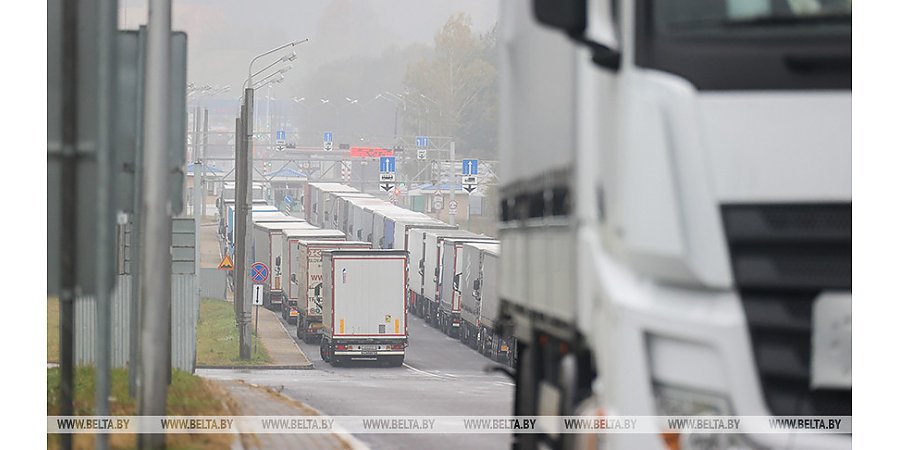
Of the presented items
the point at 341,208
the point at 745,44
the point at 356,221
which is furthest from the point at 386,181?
the point at 745,44

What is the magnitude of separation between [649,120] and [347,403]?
12443 mm

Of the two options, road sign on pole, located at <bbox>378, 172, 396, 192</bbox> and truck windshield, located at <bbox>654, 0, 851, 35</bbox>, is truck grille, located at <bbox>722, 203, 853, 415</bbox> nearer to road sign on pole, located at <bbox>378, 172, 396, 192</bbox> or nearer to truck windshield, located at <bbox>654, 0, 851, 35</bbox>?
truck windshield, located at <bbox>654, 0, 851, 35</bbox>

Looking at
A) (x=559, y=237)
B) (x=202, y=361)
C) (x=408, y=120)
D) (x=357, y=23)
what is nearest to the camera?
(x=559, y=237)

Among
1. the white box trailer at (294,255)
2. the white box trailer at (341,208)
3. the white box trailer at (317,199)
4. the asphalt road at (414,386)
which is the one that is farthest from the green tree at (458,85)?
the white box trailer at (294,255)

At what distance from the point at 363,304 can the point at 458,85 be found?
16082mm

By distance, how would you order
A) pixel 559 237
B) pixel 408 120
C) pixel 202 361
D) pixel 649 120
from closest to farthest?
pixel 649 120
pixel 559 237
pixel 408 120
pixel 202 361

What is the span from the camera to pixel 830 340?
560 centimetres

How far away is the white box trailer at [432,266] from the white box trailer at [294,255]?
2.19 meters

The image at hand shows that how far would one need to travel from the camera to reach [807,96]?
571 cm

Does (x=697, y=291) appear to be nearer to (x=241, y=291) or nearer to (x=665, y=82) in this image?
(x=665, y=82)

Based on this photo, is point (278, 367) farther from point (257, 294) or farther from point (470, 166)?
point (470, 166)

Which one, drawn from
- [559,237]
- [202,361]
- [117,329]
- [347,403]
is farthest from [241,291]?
[559,237]

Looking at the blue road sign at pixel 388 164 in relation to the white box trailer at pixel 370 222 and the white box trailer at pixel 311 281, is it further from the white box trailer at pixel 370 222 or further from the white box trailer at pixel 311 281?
the white box trailer at pixel 311 281

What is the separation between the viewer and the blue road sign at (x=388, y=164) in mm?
23784
